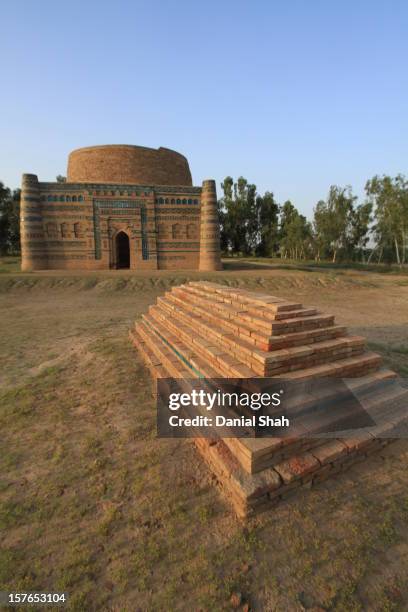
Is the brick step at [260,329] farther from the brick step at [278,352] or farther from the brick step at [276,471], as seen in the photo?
the brick step at [276,471]

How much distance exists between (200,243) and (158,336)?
1518 centimetres

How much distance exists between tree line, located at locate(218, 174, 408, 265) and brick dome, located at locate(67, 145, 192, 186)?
17590 mm

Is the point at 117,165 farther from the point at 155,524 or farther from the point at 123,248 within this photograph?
the point at 155,524

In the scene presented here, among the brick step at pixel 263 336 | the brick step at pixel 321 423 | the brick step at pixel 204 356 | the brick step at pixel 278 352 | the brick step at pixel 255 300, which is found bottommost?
the brick step at pixel 321 423

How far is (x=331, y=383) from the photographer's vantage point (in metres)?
3.38

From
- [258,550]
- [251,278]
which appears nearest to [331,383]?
[258,550]

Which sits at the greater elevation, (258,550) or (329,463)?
(329,463)

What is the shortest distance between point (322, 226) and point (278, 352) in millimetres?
29393

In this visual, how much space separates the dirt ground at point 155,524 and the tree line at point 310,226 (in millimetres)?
27740

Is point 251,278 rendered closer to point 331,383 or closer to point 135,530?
point 331,383

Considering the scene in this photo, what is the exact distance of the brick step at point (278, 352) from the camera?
3.15 metres

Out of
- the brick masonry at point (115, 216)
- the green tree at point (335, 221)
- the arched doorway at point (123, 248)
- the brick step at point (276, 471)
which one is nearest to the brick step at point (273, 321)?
the brick step at point (276, 471)

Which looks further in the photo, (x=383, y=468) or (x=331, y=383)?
(x=331, y=383)

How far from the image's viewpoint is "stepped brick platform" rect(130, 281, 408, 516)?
8.57 ft
